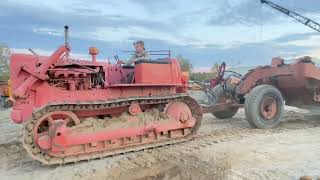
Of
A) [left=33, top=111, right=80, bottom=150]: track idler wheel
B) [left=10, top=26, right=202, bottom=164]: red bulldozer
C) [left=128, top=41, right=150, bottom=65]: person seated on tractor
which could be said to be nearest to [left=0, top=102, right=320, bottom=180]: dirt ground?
[left=10, top=26, right=202, bottom=164]: red bulldozer

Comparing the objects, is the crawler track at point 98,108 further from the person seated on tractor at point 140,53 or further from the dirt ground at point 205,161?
the person seated on tractor at point 140,53

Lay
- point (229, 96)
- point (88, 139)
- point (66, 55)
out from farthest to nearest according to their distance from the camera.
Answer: point (229, 96)
point (66, 55)
point (88, 139)

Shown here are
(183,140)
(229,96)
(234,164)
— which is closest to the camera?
(234,164)

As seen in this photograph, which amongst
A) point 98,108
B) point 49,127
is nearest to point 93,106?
point 98,108

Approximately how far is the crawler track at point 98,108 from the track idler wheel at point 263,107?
1935 millimetres

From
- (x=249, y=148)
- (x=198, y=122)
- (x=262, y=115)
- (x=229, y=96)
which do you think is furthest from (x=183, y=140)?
(x=229, y=96)

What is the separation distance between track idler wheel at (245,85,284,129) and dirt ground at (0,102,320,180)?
0.65 metres

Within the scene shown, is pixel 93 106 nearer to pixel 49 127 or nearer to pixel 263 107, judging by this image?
pixel 49 127

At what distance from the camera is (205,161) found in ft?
26.2

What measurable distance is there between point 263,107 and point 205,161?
413 centimetres

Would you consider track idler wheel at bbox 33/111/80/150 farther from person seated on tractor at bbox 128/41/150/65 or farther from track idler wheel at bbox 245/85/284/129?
track idler wheel at bbox 245/85/284/129

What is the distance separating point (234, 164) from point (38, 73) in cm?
407

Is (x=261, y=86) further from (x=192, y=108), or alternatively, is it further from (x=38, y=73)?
(x=38, y=73)

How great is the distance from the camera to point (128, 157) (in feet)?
27.7
